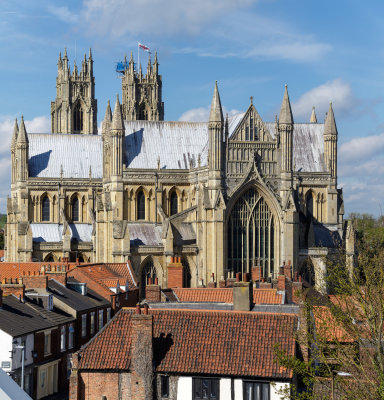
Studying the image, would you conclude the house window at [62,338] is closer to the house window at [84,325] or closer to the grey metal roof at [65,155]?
the house window at [84,325]

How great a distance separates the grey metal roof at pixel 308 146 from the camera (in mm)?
81750

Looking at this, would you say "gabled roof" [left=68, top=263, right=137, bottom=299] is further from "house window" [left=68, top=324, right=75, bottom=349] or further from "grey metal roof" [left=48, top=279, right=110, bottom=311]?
"house window" [left=68, top=324, right=75, bottom=349]

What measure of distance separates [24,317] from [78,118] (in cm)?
7518

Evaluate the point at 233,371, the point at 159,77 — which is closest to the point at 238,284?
the point at 233,371

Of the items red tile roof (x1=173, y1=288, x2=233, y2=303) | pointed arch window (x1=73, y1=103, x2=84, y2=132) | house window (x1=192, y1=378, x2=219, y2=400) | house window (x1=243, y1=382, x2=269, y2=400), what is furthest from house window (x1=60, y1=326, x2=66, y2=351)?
pointed arch window (x1=73, y1=103, x2=84, y2=132)

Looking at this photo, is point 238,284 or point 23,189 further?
point 23,189

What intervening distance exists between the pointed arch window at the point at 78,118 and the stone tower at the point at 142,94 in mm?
6475

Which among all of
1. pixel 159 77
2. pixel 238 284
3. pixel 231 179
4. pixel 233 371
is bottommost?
pixel 233 371

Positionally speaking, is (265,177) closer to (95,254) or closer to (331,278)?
(95,254)

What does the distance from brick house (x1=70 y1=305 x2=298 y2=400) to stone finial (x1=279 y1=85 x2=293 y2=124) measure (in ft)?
160

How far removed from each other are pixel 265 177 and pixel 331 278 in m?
49.6

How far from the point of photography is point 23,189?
87562 millimetres

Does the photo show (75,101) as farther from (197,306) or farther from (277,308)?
(277,308)

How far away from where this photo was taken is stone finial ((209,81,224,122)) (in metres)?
73.6
